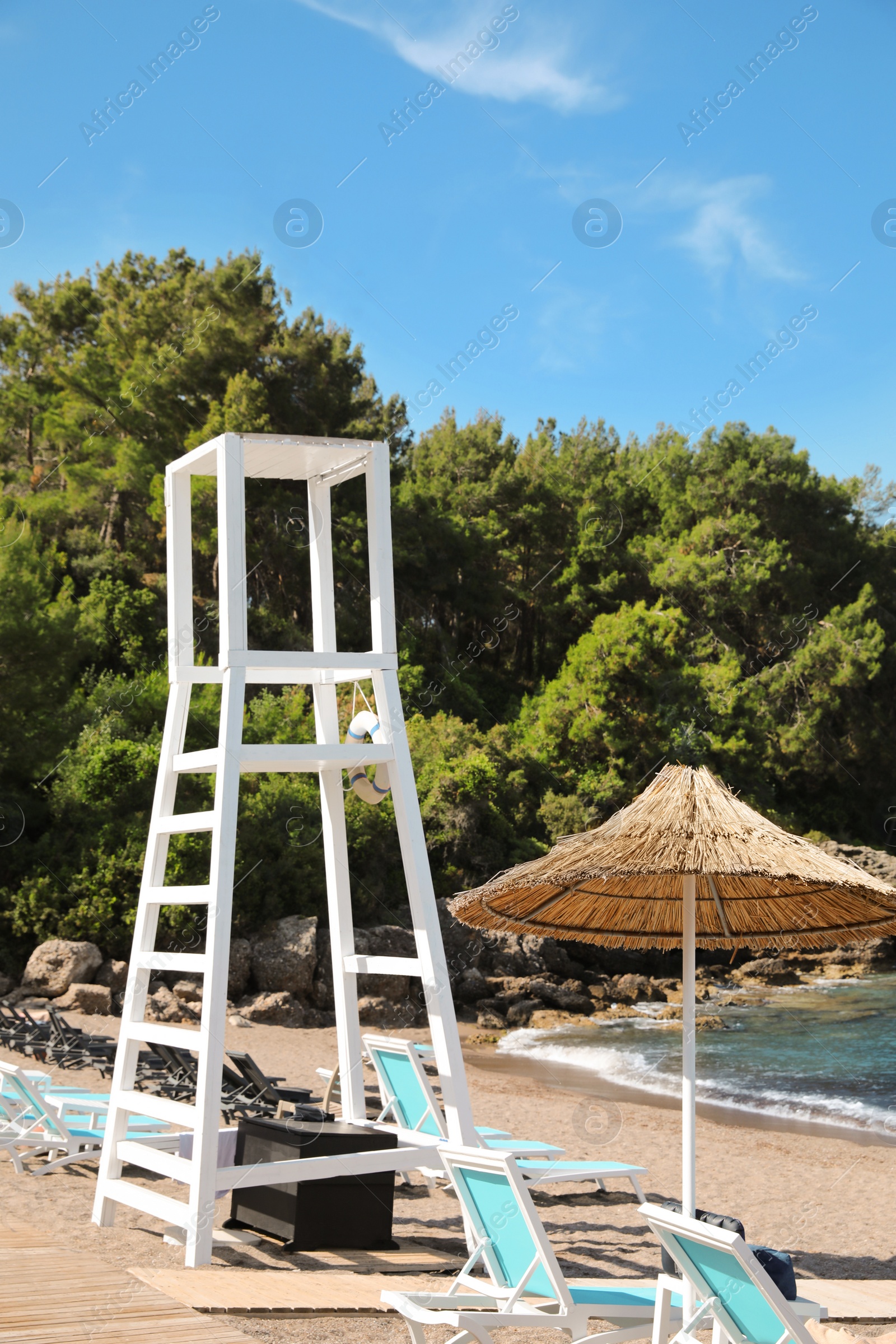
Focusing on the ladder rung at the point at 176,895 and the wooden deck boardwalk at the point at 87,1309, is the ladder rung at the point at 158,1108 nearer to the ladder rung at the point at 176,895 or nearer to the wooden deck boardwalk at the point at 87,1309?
the ladder rung at the point at 176,895

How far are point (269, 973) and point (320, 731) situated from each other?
622 inches

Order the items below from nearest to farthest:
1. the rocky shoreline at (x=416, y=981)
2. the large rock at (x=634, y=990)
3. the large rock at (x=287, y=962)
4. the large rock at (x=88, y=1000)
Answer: the large rock at (x=88, y=1000), the rocky shoreline at (x=416, y=981), the large rock at (x=287, y=962), the large rock at (x=634, y=990)

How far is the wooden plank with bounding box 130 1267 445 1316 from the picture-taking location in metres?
4.25

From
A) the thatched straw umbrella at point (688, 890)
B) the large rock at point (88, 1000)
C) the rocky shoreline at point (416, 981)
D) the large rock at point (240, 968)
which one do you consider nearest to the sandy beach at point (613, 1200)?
the thatched straw umbrella at point (688, 890)

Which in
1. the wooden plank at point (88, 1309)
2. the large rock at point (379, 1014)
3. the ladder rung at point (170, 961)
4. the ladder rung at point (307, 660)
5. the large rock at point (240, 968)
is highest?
the ladder rung at point (307, 660)

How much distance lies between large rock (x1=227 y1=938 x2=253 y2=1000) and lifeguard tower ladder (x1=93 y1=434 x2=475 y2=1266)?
47.8ft

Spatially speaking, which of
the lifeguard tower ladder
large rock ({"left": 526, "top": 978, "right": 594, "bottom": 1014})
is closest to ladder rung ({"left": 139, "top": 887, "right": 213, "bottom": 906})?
the lifeguard tower ladder

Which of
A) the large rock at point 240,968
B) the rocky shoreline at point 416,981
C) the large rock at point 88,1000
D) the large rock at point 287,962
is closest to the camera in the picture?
the large rock at point 88,1000

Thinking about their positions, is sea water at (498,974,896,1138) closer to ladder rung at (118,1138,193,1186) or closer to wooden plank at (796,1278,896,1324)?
wooden plank at (796,1278,896,1324)

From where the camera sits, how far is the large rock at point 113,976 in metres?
20.1

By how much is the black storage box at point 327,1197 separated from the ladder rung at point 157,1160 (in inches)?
16.3

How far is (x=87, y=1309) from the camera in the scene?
10.6 ft

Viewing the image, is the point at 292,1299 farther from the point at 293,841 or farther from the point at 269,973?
the point at 293,841

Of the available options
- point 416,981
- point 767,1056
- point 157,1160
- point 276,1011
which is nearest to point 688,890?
point 157,1160
